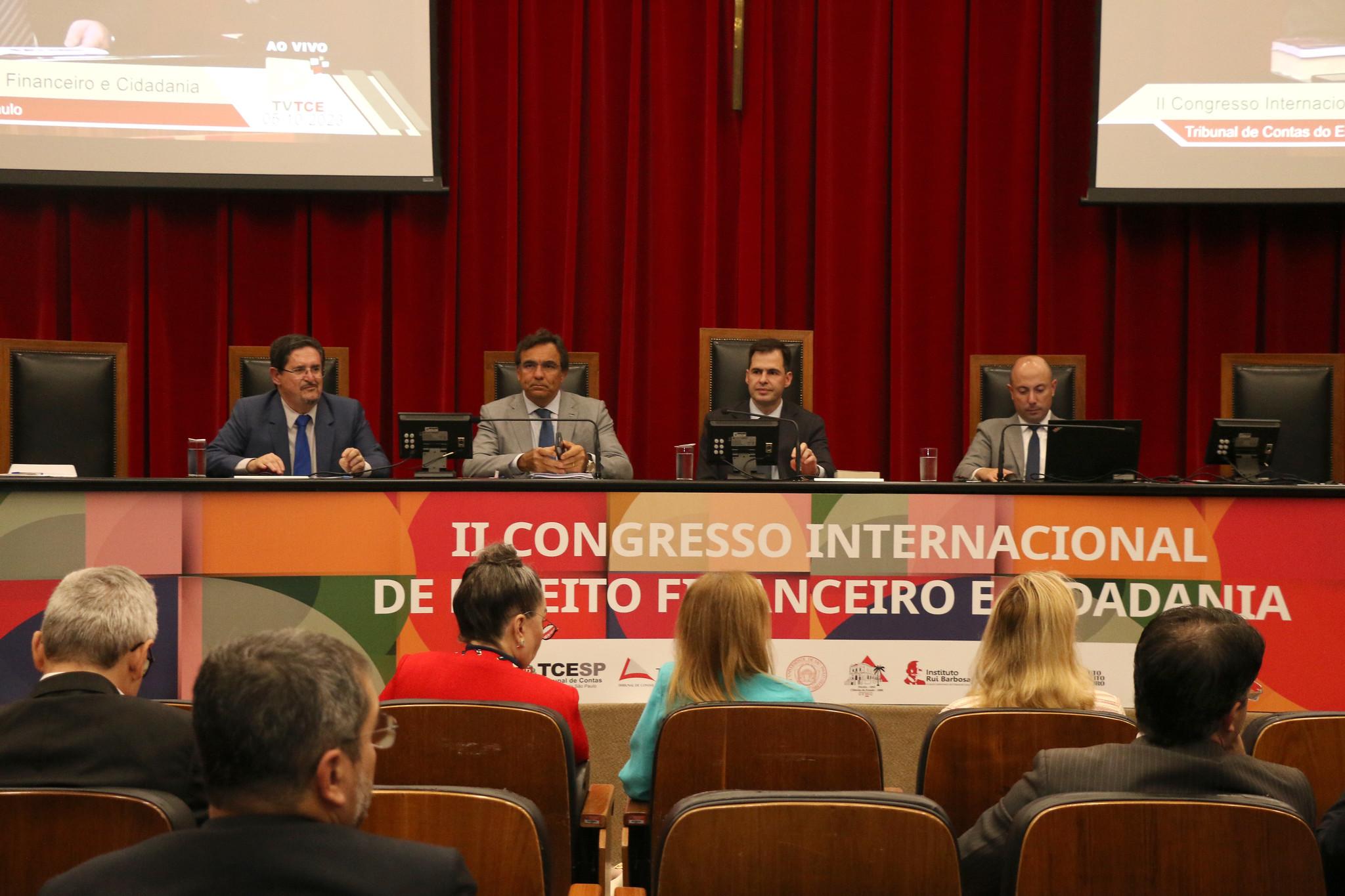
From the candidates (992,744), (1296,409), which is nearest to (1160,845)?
(992,744)

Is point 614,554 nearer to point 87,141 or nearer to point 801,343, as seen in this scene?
point 801,343

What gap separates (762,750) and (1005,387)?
3.42 metres

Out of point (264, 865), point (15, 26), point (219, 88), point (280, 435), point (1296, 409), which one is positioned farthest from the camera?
point (219, 88)

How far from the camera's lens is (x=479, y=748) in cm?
205

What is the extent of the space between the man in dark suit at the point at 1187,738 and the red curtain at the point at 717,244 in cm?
441

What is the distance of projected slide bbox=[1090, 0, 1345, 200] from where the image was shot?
561 centimetres

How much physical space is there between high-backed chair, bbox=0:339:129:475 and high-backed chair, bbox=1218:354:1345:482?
183 inches

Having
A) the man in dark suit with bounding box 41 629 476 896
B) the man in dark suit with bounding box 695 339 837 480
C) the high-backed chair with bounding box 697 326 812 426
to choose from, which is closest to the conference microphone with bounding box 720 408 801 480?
the man in dark suit with bounding box 695 339 837 480

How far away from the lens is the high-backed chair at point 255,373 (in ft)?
16.7

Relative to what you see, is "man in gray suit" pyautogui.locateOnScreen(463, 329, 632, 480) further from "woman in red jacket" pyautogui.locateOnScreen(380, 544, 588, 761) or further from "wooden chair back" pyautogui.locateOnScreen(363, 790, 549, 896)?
"wooden chair back" pyautogui.locateOnScreen(363, 790, 549, 896)

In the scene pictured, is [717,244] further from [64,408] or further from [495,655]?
[495,655]

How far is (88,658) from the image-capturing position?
6.36ft

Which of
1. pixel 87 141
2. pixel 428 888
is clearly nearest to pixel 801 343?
pixel 87 141

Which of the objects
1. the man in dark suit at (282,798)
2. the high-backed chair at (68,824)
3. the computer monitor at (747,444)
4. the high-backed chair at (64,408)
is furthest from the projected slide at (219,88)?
the man in dark suit at (282,798)
